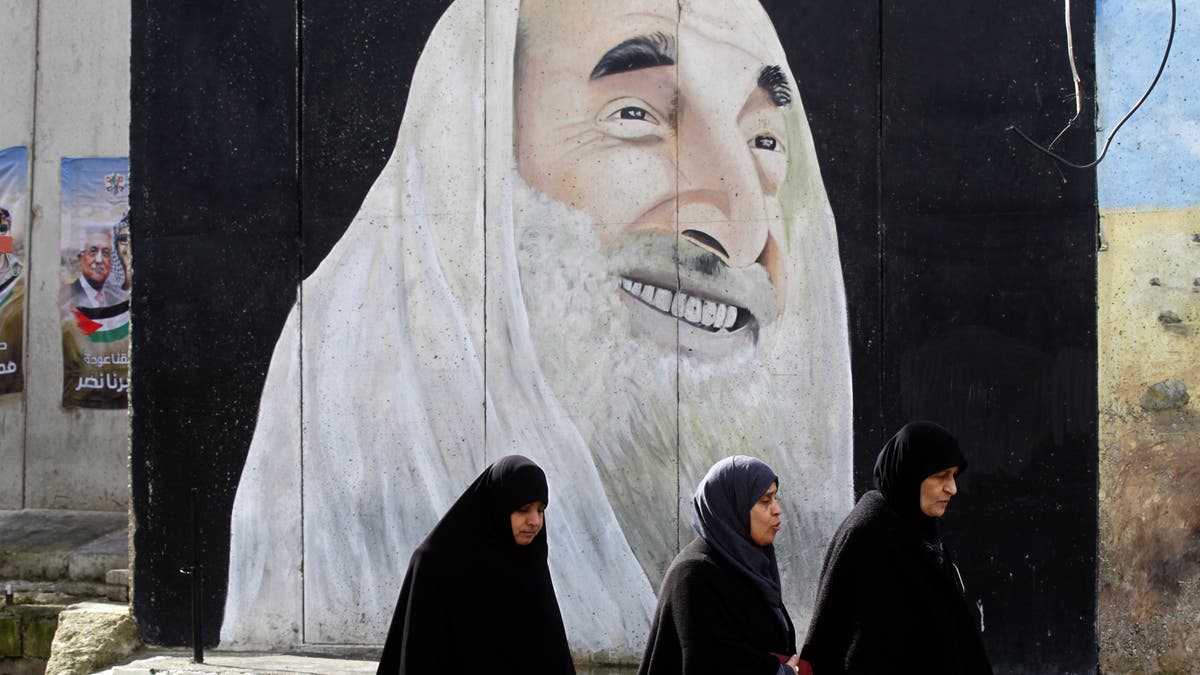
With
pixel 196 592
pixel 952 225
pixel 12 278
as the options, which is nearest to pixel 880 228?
pixel 952 225

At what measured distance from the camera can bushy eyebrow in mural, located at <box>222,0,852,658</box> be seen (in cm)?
565

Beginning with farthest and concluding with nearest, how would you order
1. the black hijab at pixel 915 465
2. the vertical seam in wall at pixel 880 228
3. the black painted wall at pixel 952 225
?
the vertical seam in wall at pixel 880 228 → the black painted wall at pixel 952 225 → the black hijab at pixel 915 465

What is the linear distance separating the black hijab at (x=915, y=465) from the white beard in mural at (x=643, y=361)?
193 centimetres

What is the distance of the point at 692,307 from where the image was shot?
18.7ft

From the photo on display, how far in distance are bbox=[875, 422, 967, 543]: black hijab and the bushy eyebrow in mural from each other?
1.87 m

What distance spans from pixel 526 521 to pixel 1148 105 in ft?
10.8

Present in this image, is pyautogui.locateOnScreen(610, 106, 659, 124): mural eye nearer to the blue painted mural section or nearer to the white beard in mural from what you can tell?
the white beard in mural

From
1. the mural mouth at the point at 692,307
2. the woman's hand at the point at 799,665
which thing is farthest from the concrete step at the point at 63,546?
the woman's hand at the point at 799,665

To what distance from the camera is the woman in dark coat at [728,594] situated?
10.5 ft

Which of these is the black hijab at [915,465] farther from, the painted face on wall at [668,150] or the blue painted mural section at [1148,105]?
the blue painted mural section at [1148,105]

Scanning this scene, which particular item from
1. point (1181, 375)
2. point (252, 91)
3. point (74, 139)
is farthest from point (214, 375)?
point (1181, 375)

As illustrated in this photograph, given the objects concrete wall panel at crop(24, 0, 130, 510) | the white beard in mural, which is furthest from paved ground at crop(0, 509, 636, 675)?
the white beard in mural

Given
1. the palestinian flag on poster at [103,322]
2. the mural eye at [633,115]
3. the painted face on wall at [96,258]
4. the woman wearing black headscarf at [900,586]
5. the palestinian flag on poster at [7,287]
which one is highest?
the mural eye at [633,115]

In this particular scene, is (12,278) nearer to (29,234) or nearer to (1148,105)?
(29,234)
